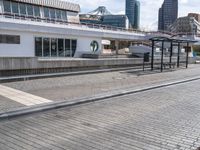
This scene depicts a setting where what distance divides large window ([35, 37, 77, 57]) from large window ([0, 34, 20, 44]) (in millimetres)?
1924

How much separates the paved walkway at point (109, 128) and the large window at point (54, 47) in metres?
17.3

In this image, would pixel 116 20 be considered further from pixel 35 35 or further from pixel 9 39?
pixel 9 39

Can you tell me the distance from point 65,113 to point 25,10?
29154 mm

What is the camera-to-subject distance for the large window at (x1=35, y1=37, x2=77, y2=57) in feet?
87.4

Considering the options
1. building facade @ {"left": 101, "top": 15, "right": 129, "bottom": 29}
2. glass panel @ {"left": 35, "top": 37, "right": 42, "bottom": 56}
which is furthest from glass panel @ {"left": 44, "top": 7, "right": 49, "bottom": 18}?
building facade @ {"left": 101, "top": 15, "right": 129, "bottom": 29}

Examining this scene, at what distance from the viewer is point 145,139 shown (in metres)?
6.49

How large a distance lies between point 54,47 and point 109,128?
21574 millimetres

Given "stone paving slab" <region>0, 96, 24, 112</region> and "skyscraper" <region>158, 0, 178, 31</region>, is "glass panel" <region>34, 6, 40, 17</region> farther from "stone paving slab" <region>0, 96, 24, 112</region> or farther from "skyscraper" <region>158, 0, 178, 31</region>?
"skyscraper" <region>158, 0, 178, 31</region>

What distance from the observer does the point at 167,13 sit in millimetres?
170000

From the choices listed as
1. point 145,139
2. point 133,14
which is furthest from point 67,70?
point 133,14

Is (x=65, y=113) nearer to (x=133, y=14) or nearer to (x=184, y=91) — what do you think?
(x=184, y=91)

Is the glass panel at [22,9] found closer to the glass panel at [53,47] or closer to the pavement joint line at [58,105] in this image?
the glass panel at [53,47]

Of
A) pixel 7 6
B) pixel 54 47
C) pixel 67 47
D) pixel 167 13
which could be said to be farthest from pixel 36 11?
pixel 167 13

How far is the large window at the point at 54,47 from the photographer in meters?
26.6
